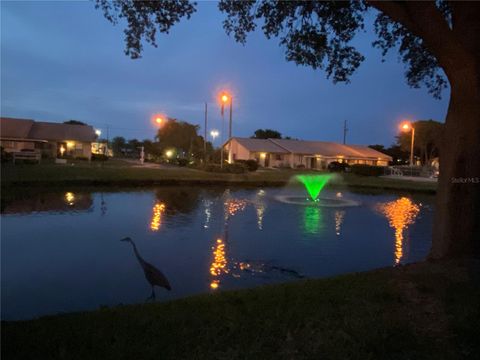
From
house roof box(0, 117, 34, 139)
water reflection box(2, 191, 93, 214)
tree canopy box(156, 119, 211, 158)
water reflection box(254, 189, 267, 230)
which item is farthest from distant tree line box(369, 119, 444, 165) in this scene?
water reflection box(2, 191, 93, 214)

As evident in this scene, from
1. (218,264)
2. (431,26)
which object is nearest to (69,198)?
(218,264)

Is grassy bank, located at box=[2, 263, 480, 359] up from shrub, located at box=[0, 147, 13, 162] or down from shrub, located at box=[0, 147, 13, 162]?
down

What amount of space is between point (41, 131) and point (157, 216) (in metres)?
48.8

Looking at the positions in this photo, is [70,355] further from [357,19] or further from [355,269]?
[357,19]

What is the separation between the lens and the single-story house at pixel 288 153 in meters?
71.9

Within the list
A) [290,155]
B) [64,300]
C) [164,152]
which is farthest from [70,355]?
[164,152]

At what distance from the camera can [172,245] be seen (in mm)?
12219

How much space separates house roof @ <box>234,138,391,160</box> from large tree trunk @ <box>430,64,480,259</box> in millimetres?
62368

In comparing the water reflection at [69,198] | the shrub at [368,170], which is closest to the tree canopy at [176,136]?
the shrub at [368,170]

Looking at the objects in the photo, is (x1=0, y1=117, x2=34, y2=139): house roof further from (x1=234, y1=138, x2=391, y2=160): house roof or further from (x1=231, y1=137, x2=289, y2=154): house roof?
(x1=234, y1=138, x2=391, y2=160): house roof

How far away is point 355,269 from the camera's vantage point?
1063 cm

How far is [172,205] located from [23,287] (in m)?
12.4

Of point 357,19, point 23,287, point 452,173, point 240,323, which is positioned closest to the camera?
point 240,323

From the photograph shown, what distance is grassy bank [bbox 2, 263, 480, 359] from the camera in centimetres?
438
